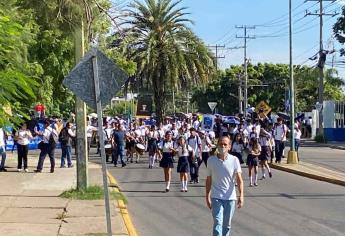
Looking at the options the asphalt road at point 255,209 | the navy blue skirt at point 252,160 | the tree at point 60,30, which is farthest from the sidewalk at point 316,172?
the tree at point 60,30

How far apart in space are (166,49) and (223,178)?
25.3 metres

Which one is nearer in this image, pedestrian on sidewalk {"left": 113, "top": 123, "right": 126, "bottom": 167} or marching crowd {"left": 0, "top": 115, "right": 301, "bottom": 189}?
marching crowd {"left": 0, "top": 115, "right": 301, "bottom": 189}

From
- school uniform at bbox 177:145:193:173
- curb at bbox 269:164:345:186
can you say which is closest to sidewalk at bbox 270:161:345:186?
curb at bbox 269:164:345:186

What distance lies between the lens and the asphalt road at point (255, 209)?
1091 centimetres

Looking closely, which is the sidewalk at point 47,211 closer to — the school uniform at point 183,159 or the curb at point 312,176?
the school uniform at point 183,159

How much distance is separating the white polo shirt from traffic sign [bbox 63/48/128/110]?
1866 millimetres

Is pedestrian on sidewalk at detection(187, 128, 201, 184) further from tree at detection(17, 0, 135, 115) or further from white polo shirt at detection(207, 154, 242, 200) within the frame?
white polo shirt at detection(207, 154, 242, 200)

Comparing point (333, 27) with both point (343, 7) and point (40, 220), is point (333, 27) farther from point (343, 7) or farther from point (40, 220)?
point (40, 220)

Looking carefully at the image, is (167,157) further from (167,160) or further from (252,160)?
(252,160)

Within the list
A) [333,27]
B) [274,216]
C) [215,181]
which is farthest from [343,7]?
[215,181]

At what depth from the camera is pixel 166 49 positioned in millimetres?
33562

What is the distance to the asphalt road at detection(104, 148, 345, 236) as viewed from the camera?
1091cm

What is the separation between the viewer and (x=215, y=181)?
28.6 ft

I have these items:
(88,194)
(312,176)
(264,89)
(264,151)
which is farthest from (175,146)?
(264,89)
